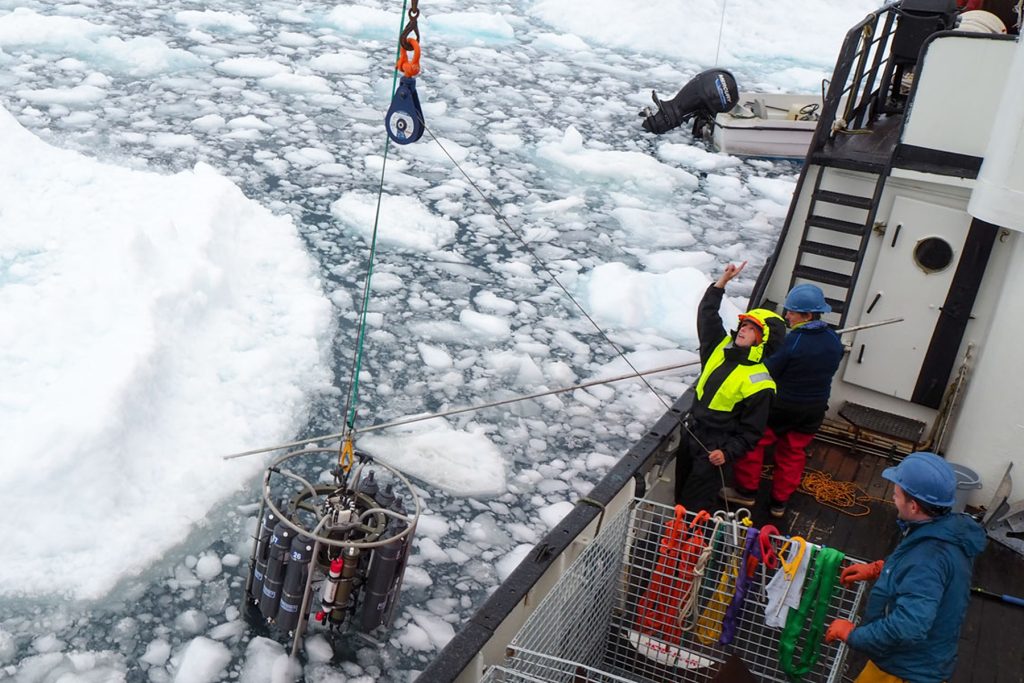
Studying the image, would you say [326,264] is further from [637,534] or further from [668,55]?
[668,55]

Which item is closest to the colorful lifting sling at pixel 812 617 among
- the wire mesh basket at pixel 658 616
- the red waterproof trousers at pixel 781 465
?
the wire mesh basket at pixel 658 616

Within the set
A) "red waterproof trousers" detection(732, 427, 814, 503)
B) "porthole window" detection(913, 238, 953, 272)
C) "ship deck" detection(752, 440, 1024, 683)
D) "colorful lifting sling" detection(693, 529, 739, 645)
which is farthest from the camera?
"porthole window" detection(913, 238, 953, 272)

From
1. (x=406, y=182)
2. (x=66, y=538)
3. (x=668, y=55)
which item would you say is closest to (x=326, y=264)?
(x=406, y=182)

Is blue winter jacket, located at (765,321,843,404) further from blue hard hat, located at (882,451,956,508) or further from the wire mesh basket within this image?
blue hard hat, located at (882,451,956,508)

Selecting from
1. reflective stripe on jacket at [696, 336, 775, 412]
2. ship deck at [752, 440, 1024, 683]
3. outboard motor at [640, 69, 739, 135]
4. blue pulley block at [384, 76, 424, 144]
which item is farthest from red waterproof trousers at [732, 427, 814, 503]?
outboard motor at [640, 69, 739, 135]

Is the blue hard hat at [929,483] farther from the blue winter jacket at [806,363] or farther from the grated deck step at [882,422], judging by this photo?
the grated deck step at [882,422]

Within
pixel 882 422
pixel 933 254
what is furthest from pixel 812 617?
pixel 933 254
